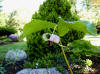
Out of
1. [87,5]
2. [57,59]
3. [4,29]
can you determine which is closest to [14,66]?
[57,59]

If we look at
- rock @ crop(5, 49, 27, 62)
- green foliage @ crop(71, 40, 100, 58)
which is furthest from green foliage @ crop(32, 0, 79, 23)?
rock @ crop(5, 49, 27, 62)

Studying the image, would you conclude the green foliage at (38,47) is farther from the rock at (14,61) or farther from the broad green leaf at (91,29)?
the broad green leaf at (91,29)

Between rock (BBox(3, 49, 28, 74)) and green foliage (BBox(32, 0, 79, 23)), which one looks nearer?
rock (BBox(3, 49, 28, 74))

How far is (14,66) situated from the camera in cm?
279

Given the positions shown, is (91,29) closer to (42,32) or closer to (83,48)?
(83,48)

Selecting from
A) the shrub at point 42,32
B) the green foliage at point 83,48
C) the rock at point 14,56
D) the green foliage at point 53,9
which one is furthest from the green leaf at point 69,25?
the rock at point 14,56

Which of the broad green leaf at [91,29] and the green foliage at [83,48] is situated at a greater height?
the broad green leaf at [91,29]

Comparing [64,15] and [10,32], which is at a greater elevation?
[64,15]

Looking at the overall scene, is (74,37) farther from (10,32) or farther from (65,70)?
(10,32)

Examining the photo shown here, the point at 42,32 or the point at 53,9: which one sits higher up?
the point at 53,9

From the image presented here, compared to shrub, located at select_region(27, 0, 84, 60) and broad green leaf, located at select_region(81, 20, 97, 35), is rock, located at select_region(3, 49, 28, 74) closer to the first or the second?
shrub, located at select_region(27, 0, 84, 60)

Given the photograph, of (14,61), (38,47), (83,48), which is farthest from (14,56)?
(83,48)

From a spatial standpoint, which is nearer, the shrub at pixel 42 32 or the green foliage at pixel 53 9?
the shrub at pixel 42 32

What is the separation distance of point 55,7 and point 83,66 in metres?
1.57
